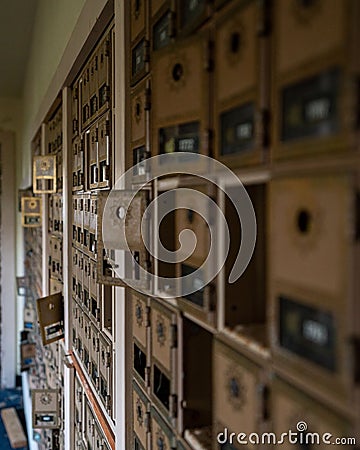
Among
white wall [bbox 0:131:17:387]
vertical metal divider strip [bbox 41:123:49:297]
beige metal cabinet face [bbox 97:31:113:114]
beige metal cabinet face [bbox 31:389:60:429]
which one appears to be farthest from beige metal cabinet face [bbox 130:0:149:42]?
white wall [bbox 0:131:17:387]

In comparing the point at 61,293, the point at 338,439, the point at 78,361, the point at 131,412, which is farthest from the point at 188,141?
the point at 61,293

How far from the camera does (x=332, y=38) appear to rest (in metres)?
0.49

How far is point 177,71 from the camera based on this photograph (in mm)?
829

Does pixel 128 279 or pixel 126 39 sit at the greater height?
pixel 126 39

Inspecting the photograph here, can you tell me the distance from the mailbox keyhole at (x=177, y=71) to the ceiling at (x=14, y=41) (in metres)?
3.04

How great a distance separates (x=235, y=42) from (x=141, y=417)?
759 millimetres

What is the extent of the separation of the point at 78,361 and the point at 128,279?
1.12 m

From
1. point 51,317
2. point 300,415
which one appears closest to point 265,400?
point 300,415

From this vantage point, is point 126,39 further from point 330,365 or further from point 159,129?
point 330,365

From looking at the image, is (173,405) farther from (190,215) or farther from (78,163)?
(78,163)

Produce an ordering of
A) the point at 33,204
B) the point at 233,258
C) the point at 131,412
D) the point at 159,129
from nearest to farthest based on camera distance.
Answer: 1. the point at 233,258
2. the point at 159,129
3. the point at 131,412
4. the point at 33,204

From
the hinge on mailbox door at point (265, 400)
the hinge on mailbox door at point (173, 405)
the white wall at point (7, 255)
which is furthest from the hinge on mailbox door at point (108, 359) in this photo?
the white wall at point (7, 255)

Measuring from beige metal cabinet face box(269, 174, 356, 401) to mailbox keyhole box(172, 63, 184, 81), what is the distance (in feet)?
0.95

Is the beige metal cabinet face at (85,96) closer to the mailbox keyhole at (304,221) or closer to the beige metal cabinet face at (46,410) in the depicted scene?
the beige metal cabinet face at (46,410)
